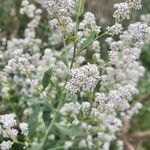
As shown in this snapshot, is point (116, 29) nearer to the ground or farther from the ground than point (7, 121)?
farther from the ground

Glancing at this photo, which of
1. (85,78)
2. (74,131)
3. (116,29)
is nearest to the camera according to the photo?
(85,78)

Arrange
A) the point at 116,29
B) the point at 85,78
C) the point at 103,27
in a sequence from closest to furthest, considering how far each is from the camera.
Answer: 1. the point at 85,78
2. the point at 116,29
3. the point at 103,27

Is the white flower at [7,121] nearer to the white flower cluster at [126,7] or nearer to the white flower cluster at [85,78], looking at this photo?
the white flower cluster at [85,78]

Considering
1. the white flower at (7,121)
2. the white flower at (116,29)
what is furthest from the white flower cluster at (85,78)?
the white flower at (7,121)

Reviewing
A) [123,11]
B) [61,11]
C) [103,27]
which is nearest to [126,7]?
[123,11]

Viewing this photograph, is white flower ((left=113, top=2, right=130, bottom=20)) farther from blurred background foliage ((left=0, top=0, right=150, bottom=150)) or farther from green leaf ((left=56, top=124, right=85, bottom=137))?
blurred background foliage ((left=0, top=0, right=150, bottom=150))

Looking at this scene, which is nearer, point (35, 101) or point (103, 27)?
point (35, 101)

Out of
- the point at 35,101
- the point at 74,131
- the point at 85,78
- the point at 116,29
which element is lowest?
the point at 74,131

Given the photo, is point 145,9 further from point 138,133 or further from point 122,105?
point 122,105

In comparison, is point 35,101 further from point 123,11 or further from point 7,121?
point 123,11
